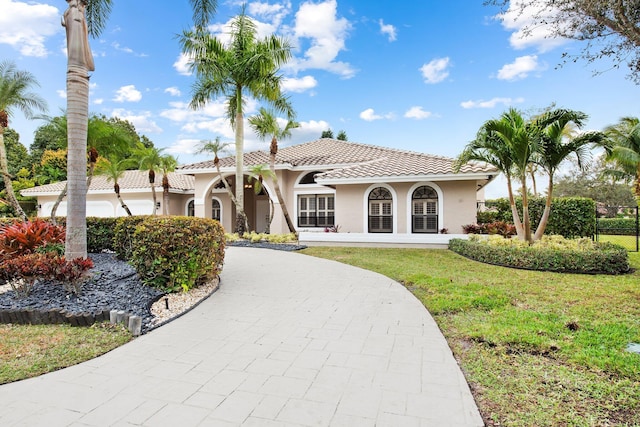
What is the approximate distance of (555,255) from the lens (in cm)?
986

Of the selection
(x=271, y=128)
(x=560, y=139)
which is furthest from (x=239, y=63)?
(x=560, y=139)

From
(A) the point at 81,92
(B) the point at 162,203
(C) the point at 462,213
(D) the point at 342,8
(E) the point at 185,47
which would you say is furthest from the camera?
(B) the point at 162,203

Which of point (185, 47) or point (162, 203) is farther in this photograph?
point (162, 203)

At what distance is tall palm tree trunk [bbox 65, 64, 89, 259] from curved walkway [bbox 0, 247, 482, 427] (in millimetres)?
3079

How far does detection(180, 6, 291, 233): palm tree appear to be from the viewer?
16.4m

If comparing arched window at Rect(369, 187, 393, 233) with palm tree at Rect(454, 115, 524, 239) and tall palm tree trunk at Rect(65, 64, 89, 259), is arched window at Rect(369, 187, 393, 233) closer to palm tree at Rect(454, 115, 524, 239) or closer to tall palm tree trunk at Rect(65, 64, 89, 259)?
palm tree at Rect(454, 115, 524, 239)

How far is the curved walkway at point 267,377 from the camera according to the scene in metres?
2.96

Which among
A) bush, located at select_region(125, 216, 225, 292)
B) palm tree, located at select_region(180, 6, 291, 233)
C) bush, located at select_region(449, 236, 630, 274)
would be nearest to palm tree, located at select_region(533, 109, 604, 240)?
bush, located at select_region(449, 236, 630, 274)

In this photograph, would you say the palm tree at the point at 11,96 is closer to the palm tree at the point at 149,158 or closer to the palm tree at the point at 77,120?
the palm tree at the point at 149,158

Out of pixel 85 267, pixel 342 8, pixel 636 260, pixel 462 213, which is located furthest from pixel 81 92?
pixel 636 260

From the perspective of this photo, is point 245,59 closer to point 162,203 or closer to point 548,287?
point 162,203

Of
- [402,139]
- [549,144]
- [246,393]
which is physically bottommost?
[246,393]

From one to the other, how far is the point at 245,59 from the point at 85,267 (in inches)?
518

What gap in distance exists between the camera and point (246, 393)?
3.33 metres
